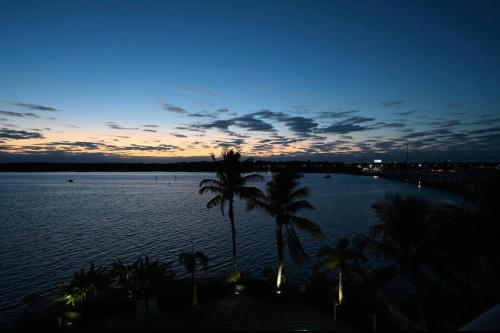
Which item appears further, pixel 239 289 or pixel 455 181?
pixel 455 181

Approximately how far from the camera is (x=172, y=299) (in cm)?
2170

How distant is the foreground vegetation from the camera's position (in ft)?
53.9

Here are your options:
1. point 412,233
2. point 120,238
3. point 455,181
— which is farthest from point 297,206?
point 455,181

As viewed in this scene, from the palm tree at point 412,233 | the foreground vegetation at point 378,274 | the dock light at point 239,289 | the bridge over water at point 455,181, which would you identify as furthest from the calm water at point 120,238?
the bridge over water at point 455,181

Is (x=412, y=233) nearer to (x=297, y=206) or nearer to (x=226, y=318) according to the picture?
(x=297, y=206)

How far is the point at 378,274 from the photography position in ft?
56.5

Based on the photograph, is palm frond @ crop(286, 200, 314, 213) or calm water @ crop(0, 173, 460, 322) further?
calm water @ crop(0, 173, 460, 322)

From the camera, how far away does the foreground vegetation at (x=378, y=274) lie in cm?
1642

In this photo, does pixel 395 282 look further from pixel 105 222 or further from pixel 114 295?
pixel 105 222

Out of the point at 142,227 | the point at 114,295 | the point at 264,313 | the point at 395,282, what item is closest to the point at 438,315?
the point at 264,313

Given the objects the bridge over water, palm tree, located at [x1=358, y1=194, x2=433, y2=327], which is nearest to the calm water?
palm tree, located at [x1=358, y1=194, x2=433, y2=327]

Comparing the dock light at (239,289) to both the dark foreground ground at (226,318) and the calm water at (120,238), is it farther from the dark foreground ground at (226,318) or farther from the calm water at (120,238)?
the calm water at (120,238)

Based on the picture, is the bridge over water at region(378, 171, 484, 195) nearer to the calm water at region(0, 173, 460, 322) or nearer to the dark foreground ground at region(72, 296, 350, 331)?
the calm water at region(0, 173, 460, 322)

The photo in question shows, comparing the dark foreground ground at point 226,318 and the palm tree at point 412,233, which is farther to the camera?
the dark foreground ground at point 226,318
